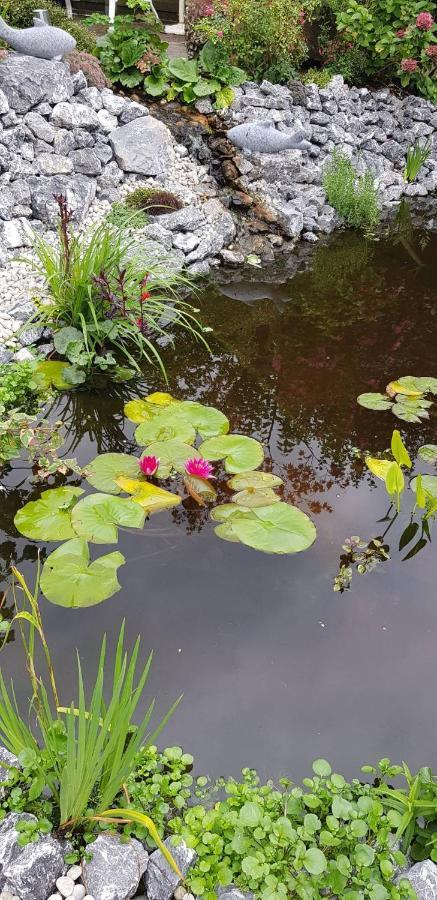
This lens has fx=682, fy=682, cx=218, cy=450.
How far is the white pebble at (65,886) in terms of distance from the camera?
214 cm

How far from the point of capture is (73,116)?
21.0 ft

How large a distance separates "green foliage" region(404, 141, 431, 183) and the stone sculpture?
1.61 meters

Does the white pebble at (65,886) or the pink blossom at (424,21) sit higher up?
the pink blossom at (424,21)

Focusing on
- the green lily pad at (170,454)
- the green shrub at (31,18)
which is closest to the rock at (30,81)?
the green shrub at (31,18)

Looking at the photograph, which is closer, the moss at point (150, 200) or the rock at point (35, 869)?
the rock at point (35, 869)

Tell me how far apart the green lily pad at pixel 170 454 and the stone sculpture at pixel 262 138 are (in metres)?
4.55

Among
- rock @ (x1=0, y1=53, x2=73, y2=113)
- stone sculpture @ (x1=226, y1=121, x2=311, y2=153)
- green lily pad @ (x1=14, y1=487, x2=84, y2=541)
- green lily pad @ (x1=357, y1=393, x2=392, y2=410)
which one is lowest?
green lily pad @ (x1=14, y1=487, x2=84, y2=541)

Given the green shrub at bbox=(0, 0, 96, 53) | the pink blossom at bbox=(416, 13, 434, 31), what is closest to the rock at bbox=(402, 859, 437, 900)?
the green shrub at bbox=(0, 0, 96, 53)

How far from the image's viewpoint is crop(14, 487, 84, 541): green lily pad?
343cm

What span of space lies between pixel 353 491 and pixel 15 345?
8.05ft

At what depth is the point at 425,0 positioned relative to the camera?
27.6 feet

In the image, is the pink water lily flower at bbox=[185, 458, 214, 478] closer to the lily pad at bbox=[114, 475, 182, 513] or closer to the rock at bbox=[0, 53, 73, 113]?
the lily pad at bbox=[114, 475, 182, 513]

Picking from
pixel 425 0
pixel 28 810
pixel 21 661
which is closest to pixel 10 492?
pixel 21 661

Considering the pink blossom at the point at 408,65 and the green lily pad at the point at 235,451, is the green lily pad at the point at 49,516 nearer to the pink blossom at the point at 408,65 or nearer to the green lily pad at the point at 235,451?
the green lily pad at the point at 235,451
